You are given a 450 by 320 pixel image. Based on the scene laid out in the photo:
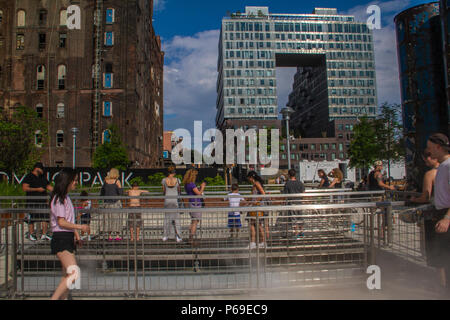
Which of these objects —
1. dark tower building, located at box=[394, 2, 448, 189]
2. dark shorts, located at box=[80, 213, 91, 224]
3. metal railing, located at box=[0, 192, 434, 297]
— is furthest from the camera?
dark tower building, located at box=[394, 2, 448, 189]

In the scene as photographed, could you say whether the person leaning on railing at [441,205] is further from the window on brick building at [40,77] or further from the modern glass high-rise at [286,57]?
the modern glass high-rise at [286,57]

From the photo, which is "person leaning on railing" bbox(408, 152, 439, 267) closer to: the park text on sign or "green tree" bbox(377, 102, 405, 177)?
"green tree" bbox(377, 102, 405, 177)

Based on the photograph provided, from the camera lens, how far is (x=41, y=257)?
6059 mm

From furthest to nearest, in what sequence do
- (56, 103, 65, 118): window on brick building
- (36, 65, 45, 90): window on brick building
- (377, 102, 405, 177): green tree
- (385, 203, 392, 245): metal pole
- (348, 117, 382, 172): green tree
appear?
(56, 103, 65, 118): window on brick building
(36, 65, 45, 90): window on brick building
(348, 117, 382, 172): green tree
(377, 102, 405, 177): green tree
(385, 203, 392, 245): metal pole

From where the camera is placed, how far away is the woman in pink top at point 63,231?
409 centimetres

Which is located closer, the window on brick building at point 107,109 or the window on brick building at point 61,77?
the window on brick building at point 107,109

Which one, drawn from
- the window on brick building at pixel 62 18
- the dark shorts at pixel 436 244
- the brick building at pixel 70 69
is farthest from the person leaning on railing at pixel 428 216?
the window on brick building at pixel 62 18

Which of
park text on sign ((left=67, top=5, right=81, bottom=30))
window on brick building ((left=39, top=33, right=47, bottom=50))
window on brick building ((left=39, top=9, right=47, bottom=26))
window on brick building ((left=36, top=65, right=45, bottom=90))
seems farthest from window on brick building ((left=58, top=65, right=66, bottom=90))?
window on brick building ((left=39, top=9, right=47, bottom=26))

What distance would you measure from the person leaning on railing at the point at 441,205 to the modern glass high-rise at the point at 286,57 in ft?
295

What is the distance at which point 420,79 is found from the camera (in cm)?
1514

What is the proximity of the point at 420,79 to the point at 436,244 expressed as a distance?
44.3ft

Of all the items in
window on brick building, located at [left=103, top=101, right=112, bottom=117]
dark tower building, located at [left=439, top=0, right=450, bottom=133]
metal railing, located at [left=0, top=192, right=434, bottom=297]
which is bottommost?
metal railing, located at [left=0, top=192, right=434, bottom=297]

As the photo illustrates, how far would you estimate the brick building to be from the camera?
4184 cm
